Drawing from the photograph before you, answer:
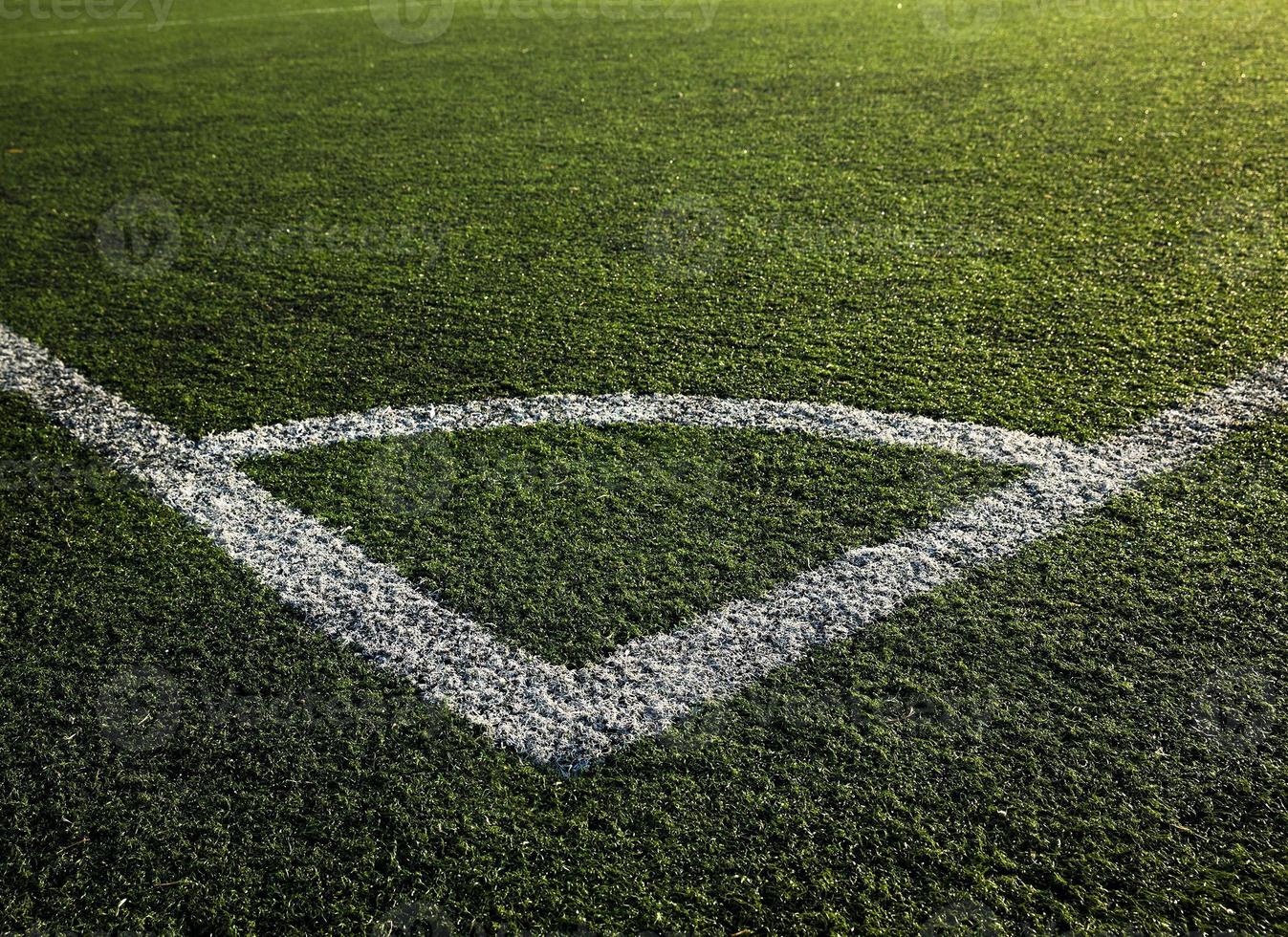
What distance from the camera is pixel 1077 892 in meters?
1.31

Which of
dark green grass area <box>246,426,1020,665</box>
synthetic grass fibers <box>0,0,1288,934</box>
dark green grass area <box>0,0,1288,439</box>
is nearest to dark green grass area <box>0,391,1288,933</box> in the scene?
synthetic grass fibers <box>0,0,1288,934</box>

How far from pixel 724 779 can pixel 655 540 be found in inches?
23.4

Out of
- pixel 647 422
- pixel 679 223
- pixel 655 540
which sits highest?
pixel 679 223

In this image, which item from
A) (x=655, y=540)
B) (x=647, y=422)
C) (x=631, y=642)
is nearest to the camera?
(x=631, y=642)

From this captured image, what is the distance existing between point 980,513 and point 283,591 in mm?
1404

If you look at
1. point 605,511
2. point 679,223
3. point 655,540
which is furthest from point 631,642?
point 679,223

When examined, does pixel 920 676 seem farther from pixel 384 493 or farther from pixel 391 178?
pixel 391 178

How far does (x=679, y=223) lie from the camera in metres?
3.46

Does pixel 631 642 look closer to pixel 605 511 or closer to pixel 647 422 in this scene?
pixel 605 511

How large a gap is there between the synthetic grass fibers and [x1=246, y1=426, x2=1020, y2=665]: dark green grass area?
0.01m

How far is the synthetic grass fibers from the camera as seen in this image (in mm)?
1373

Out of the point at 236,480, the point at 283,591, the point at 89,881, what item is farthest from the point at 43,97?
the point at 89,881

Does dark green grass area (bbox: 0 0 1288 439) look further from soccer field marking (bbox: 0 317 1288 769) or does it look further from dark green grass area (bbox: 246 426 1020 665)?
dark green grass area (bbox: 246 426 1020 665)

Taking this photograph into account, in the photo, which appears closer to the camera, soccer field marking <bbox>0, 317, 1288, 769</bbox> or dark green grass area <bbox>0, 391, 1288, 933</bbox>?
dark green grass area <bbox>0, 391, 1288, 933</bbox>
